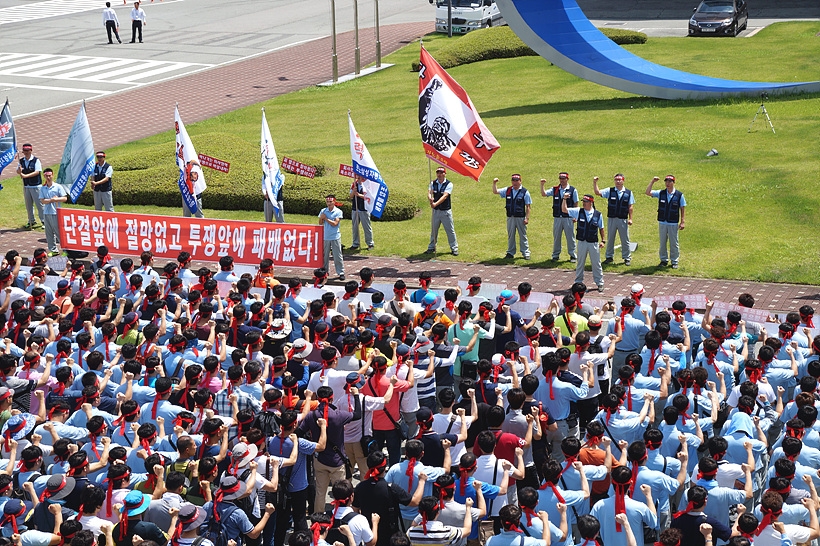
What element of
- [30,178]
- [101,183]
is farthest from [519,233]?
[30,178]

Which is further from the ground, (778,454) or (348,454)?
(778,454)

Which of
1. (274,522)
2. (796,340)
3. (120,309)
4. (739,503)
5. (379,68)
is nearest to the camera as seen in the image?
(739,503)

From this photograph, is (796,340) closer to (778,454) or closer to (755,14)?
(778,454)

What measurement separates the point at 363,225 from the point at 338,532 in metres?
13.6

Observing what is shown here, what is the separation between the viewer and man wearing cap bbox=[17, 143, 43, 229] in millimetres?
23859

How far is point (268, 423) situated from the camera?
37.2 feet

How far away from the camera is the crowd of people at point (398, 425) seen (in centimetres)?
958

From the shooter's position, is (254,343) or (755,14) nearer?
(254,343)

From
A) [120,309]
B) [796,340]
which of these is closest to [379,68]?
[120,309]

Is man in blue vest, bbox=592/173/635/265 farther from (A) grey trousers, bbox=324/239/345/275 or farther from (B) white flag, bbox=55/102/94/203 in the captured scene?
(B) white flag, bbox=55/102/94/203

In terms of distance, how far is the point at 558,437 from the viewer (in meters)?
12.3

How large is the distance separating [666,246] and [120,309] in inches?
422

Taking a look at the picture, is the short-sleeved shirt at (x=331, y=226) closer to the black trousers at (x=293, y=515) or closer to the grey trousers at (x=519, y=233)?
the grey trousers at (x=519, y=233)

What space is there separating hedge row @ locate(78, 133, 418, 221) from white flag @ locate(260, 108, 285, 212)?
298 cm
